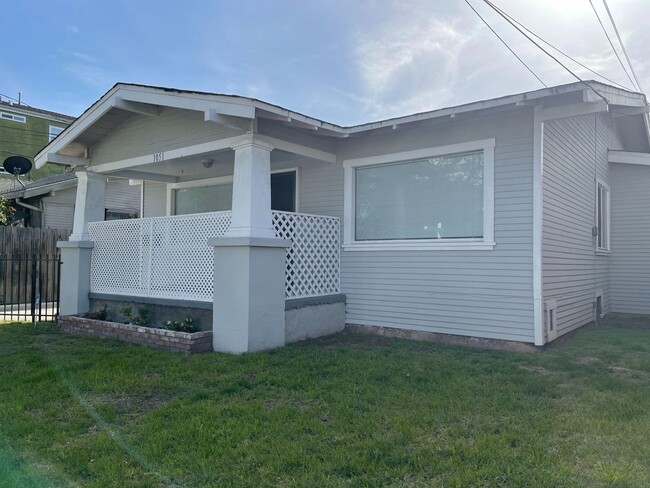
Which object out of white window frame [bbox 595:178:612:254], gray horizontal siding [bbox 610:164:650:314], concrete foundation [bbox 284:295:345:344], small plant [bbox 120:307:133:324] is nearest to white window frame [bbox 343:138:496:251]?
concrete foundation [bbox 284:295:345:344]

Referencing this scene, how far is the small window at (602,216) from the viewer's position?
1007 centimetres

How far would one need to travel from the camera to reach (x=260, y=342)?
6496 millimetres

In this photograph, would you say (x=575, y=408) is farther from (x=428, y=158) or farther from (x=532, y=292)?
(x=428, y=158)

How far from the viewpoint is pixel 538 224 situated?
21.2 ft

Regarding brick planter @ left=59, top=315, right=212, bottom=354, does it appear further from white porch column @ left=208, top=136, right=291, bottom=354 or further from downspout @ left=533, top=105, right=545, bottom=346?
downspout @ left=533, top=105, right=545, bottom=346

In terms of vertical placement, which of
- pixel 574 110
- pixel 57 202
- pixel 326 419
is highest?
pixel 574 110

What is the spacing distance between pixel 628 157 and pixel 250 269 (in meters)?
8.69

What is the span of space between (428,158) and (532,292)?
249 centimetres

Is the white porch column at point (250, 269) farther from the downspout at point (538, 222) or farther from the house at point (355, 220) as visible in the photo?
the downspout at point (538, 222)

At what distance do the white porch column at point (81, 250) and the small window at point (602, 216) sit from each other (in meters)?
10.1

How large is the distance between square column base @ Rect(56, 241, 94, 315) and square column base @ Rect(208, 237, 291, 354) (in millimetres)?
3962

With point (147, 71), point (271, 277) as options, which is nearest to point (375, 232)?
point (271, 277)

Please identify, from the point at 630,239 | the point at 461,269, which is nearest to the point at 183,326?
the point at 461,269

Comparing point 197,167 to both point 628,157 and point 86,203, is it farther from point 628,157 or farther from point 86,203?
point 628,157
